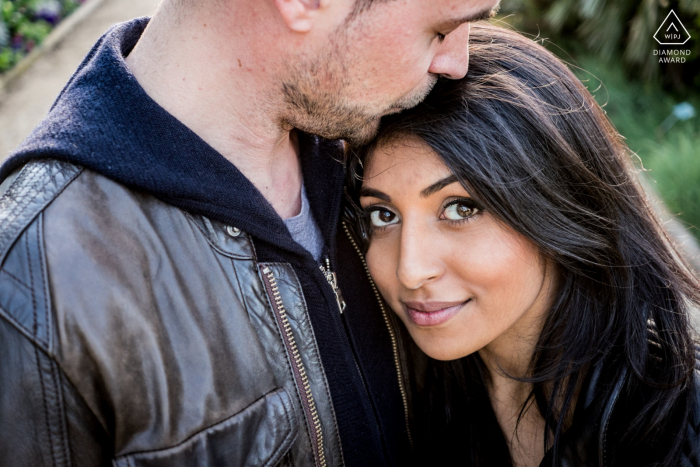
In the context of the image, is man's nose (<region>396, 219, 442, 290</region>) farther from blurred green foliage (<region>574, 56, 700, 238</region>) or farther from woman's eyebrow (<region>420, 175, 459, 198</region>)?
blurred green foliage (<region>574, 56, 700, 238</region>)

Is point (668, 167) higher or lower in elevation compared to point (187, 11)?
higher

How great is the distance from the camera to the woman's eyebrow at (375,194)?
205cm

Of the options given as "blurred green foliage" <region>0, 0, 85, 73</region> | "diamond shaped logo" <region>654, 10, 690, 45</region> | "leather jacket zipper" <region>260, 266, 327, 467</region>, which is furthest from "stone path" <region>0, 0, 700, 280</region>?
"diamond shaped logo" <region>654, 10, 690, 45</region>

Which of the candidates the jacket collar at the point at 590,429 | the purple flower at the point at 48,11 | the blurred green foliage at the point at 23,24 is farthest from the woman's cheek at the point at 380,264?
the purple flower at the point at 48,11

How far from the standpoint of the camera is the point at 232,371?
5.38ft

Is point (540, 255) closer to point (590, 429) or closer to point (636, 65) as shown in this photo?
point (590, 429)

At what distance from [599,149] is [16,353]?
2.01 metres

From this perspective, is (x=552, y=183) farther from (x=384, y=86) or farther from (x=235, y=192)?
(x=235, y=192)

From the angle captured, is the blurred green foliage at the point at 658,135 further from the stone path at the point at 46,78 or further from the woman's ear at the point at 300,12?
the stone path at the point at 46,78

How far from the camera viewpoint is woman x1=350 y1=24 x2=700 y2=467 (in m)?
1.94

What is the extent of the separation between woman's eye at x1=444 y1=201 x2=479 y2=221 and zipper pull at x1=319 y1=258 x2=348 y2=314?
0.46m

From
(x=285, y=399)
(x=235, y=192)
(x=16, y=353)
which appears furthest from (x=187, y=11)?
(x=285, y=399)

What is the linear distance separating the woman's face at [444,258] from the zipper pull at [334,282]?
21 cm

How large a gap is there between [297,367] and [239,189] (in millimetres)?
583
